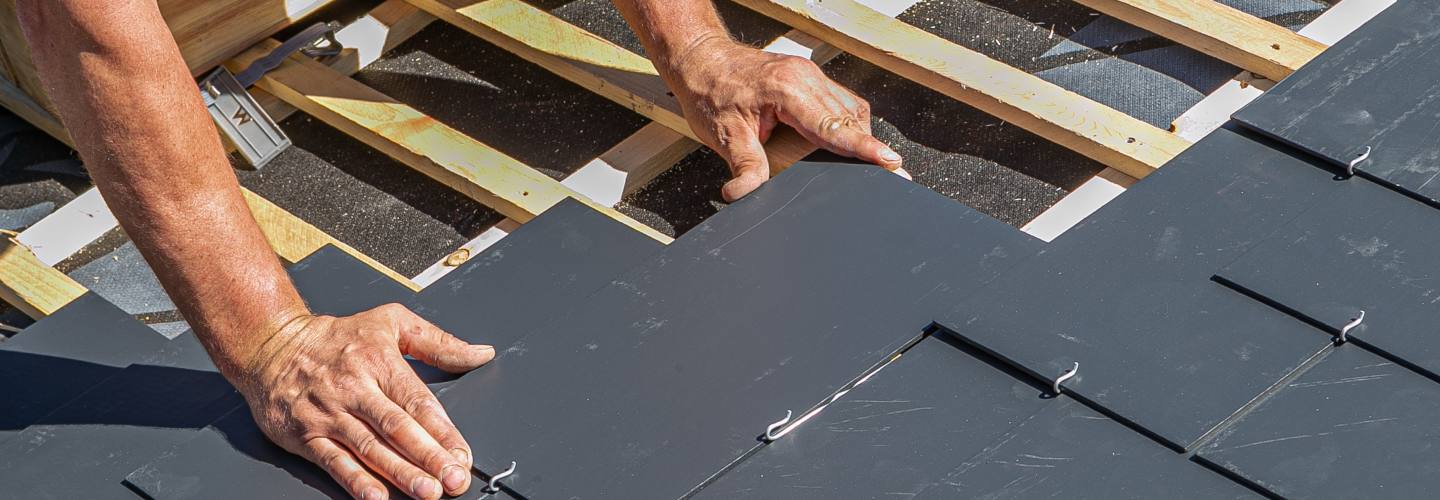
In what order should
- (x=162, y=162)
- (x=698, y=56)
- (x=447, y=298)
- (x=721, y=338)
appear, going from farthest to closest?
(x=698, y=56)
(x=447, y=298)
(x=721, y=338)
(x=162, y=162)

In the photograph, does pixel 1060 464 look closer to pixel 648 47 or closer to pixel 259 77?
pixel 648 47

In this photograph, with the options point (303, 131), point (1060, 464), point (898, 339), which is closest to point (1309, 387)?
point (1060, 464)

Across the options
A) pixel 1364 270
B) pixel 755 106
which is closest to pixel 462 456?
pixel 755 106

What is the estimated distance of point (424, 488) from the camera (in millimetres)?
2229

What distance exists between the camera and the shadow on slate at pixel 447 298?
2336mm

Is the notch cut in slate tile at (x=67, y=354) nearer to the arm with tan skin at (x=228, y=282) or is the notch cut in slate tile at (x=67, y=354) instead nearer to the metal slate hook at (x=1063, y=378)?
the arm with tan skin at (x=228, y=282)

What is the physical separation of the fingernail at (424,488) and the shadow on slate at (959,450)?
0.36 m

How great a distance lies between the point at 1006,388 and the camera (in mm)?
2248

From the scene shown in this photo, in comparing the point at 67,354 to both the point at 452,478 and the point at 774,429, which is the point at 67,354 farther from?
the point at 774,429

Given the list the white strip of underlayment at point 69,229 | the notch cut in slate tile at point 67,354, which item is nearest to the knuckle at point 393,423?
the notch cut in slate tile at point 67,354

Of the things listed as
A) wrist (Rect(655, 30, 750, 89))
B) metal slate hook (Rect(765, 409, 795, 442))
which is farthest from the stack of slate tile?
wrist (Rect(655, 30, 750, 89))

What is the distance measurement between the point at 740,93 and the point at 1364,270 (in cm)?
109

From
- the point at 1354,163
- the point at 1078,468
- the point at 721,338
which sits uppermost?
the point at 1354,163

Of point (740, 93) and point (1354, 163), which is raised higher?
point (1354, 163)
